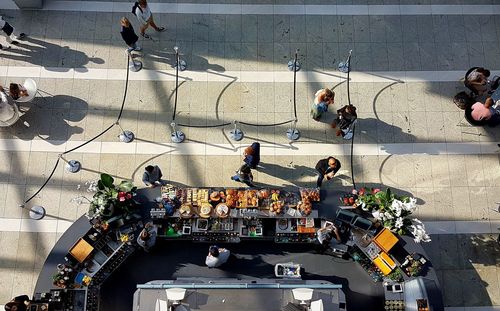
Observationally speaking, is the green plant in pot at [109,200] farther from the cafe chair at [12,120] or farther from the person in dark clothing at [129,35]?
the person in dark clothing at [129,35]

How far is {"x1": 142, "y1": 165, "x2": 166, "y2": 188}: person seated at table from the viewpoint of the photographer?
12.0 m

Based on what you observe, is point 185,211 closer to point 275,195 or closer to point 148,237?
point 148,237

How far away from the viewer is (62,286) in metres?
11.1

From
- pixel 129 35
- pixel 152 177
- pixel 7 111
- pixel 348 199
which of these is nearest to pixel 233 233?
pixel 152 177

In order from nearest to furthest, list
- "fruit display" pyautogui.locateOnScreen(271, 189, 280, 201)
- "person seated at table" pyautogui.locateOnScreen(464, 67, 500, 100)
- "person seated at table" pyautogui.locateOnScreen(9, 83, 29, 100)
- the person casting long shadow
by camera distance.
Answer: "fruit display" pyautogui.locateOnScreen(271, 189, 280, 201) < "person seated at table" pyautogui.locateOnScreen(9, 83, 29, 100) < "person seated at table" pyautogui.locateOnScreen(464, 67, 500, 100) < the person casting long shadow

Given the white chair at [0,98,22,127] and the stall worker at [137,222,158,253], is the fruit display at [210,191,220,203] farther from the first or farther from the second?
the white chair at [0,98,22,127]

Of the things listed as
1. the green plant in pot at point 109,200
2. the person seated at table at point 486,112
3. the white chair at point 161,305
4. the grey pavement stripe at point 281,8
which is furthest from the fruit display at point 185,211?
the person seated at table at point 486,112

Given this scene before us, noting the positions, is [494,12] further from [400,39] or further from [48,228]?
[48,228]

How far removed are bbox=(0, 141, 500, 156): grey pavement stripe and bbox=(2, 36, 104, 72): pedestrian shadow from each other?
2664mm

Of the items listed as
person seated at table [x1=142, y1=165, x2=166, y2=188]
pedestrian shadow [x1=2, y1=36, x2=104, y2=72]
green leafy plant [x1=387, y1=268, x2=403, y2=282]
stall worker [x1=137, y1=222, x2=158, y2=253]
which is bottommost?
green leafy plant [x1=387, y1=268, x2=403, y2=282]

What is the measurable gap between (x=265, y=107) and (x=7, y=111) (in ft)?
25.5

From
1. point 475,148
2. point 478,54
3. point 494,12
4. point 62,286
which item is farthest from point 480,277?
point 62,286

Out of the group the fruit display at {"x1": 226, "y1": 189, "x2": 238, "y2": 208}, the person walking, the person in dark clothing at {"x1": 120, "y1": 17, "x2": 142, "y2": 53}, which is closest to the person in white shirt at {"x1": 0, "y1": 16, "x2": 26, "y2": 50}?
the person in dark clothing at {"x1": 120, "y1": 17, "x2": 142, "y2": 53}

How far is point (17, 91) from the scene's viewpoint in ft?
43.5
